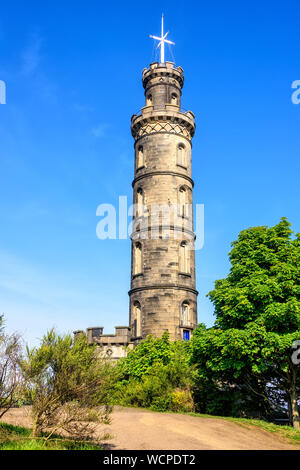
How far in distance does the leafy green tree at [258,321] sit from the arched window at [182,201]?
8.96 metres

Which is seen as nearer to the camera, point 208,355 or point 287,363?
point 287,363

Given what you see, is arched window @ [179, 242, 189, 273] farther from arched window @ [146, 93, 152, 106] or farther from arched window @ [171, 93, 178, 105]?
arched window @ [146, 93, 152, 106]

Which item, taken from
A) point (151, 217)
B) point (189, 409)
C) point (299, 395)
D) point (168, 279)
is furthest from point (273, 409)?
point (151, 217)

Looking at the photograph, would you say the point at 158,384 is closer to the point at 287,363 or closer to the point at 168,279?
the point at 287,363

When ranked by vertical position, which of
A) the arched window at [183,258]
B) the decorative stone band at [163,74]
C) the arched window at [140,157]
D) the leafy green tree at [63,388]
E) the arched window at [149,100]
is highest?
the decorative stone band at [163,74]

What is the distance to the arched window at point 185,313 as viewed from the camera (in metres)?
30.5

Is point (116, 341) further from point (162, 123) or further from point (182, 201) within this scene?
point (162, 123)

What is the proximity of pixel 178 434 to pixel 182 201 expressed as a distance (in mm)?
20455

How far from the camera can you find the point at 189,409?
73.5 feet

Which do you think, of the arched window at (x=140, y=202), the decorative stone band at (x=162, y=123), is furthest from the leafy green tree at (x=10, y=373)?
the decorative stone band at (x=162, y=123)

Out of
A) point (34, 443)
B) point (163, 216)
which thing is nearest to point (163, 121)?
point (163, 216)

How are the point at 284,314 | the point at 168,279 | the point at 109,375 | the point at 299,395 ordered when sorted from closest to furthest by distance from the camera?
the point at 109,375 < the point at 284,314 < the point at 299,395 < the point at 168,279

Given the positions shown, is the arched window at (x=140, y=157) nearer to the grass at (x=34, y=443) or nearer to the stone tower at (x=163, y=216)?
the stone tower at (x=163, y=216)
